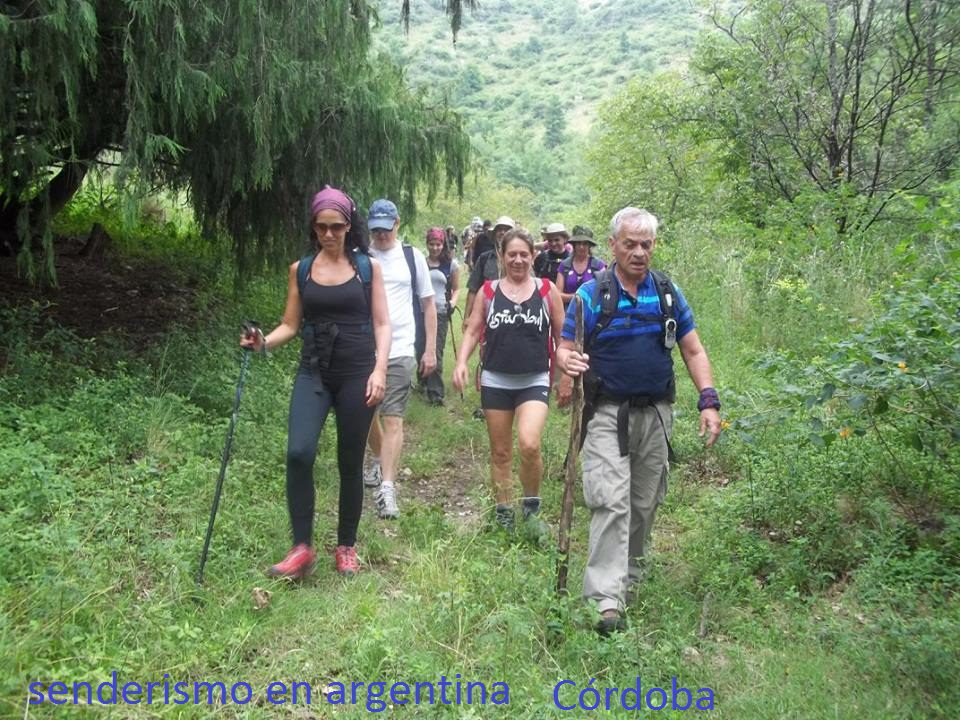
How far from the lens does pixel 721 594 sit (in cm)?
414

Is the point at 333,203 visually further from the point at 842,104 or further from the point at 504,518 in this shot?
the point at 842,104

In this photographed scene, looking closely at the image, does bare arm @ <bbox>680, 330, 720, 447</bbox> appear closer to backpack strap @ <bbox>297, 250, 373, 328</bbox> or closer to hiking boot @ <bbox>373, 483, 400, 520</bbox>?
backpack strap @ <bbox>297, 250, 373, 328</bbox>

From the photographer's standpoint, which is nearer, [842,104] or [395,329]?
[395,329]

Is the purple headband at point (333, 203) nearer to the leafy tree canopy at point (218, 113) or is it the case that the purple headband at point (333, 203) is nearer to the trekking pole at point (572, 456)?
the trekking pole at point (572, 456)

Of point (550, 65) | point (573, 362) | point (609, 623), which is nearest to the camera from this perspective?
point (609, 623)

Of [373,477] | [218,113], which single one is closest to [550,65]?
[218,113]

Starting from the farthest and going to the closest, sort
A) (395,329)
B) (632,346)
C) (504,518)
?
(395,329) < (504,518) < (632,346)

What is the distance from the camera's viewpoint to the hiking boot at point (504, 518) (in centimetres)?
473

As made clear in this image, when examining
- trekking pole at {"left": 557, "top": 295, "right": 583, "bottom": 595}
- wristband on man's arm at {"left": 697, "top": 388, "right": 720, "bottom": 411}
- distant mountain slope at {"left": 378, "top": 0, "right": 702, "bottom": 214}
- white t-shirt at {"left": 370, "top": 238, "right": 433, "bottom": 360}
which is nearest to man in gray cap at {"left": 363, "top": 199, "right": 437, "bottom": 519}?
white t-shirt at {"left": 370, "top": 238, "right": 433, "bottom": 360}

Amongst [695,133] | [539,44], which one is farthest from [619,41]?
[695,133]

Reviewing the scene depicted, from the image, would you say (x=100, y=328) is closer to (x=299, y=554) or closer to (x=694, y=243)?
(x=299, y=554)

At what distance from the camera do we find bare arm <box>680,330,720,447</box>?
12.5 ft

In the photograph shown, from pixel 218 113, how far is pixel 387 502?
3.51 meters

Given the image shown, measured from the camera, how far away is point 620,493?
374 centimetres
